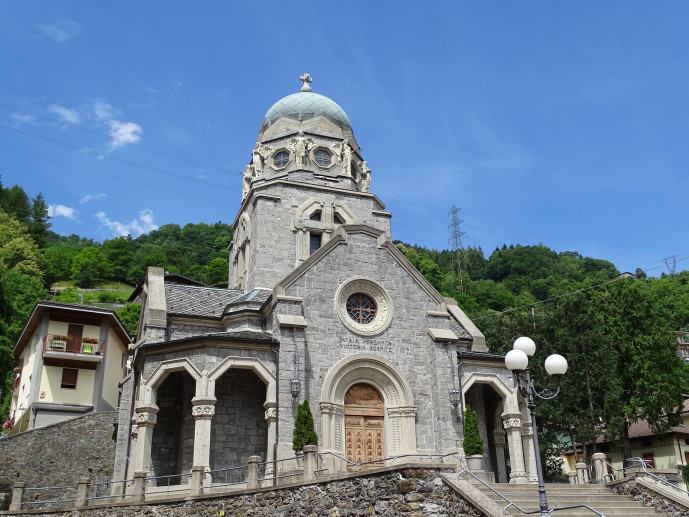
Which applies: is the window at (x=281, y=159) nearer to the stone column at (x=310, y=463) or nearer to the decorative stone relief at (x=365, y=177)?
the decorative stone relief at (x=365, y=177)

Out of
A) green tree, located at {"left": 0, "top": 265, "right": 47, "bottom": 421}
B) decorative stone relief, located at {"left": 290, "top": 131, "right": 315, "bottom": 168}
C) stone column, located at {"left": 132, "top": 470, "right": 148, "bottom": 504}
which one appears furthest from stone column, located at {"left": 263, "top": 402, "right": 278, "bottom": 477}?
decorative stone relief, located at {"left": 290, "top": 131, "right": 315, "bottom": 168}

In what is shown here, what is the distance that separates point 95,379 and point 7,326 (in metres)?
13.9

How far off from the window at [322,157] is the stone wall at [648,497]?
64.0 ft

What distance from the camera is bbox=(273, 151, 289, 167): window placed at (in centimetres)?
3189

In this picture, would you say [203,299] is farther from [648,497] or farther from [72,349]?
[648,497]

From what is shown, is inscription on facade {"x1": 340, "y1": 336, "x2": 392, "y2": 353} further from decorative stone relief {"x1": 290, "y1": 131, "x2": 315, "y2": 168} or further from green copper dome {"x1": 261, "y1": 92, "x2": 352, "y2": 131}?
green copper dome {"x1": 261, "y1": 92, "x2": 352, "y2": 131}

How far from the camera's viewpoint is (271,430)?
66.7 feet

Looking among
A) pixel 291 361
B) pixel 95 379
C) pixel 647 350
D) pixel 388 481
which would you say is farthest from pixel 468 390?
pixel 95 379

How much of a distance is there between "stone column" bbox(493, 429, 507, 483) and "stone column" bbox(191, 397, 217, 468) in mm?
12475

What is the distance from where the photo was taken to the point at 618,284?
38.8 meters

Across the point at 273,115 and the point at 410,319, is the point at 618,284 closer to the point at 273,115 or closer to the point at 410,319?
the point at 410,319

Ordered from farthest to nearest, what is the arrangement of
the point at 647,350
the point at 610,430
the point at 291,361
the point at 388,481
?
the point at 647,350 → the point at 610,430 → the point at 291,361 → the point at 388,481

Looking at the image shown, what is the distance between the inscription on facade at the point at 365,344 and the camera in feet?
74.2

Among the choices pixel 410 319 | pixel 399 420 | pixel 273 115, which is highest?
pixel 273 115
